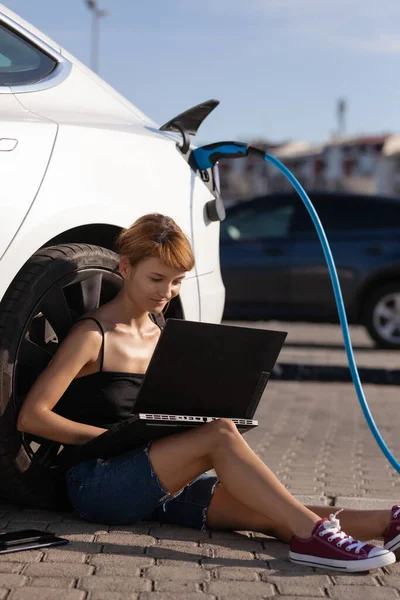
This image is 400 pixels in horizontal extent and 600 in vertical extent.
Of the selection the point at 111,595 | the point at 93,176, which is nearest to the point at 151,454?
the point at 111,595

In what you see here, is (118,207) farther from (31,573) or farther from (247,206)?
(247,206)

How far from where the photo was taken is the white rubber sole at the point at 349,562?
10.8 ft

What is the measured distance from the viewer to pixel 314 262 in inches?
455

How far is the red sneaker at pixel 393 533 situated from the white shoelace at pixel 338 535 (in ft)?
0.47

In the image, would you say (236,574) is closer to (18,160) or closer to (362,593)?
(362,593)

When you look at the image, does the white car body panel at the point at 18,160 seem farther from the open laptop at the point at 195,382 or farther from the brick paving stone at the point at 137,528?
the brick paving stone at the point at 137,528

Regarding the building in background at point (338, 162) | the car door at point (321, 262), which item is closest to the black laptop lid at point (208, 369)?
the car door at point (321, 262)

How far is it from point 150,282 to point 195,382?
1.21ft

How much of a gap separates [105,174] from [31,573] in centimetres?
144

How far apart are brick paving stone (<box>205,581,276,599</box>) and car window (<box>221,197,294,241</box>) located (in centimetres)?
880

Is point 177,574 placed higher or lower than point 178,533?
lower

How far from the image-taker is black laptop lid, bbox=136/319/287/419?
3596 millimetres

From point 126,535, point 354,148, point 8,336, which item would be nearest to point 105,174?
point 8,336

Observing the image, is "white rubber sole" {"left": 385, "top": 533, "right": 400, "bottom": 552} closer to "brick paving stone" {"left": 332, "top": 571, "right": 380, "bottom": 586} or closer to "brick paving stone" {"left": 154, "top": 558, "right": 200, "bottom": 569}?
"brick paving stone" {"left": 332, "top": 571, "right": 380, "bottom": 586}
